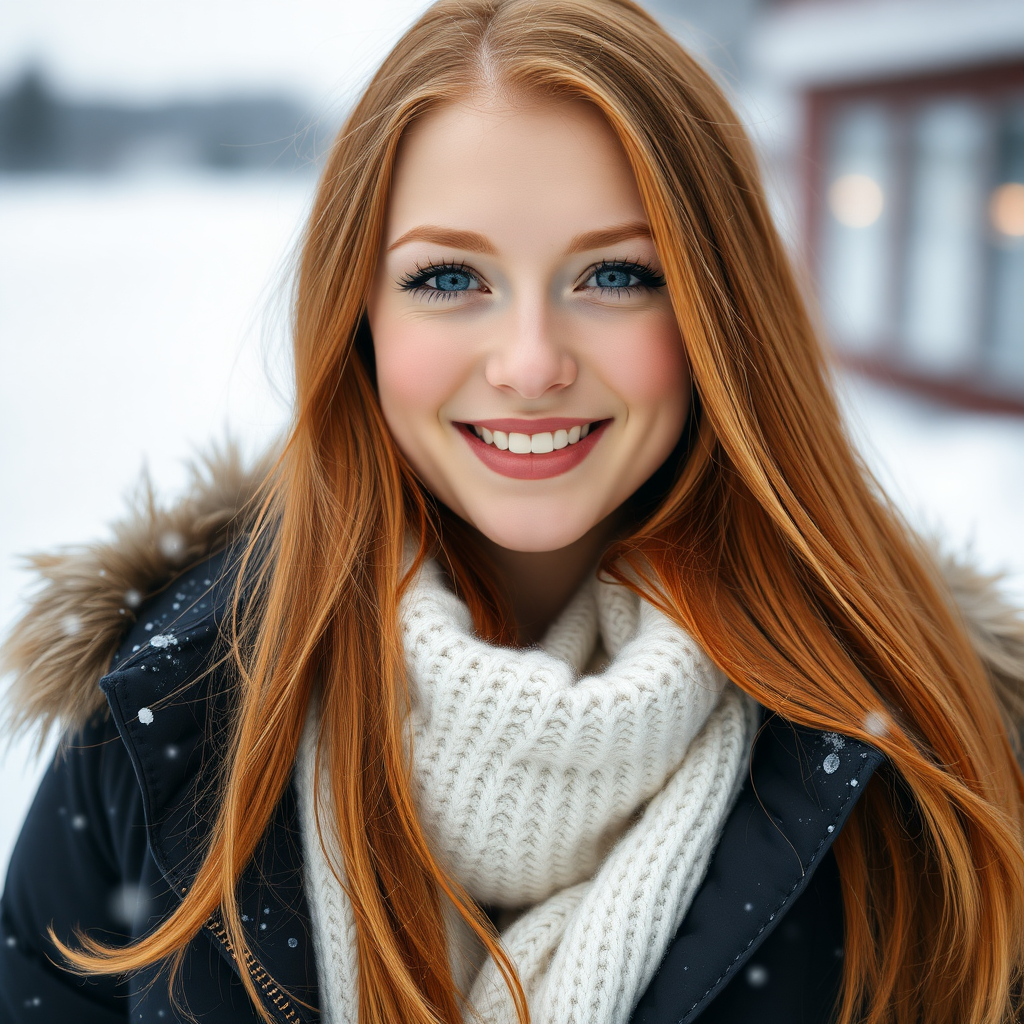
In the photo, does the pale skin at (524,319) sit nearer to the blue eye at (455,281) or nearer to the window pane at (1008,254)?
the blue eye at (455,281)

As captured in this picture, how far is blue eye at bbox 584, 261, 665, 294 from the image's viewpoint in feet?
3.25

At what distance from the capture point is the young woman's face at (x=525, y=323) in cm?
94

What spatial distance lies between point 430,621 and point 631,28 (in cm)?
73

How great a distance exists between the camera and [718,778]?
1018mm

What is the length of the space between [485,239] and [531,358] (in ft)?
0.46

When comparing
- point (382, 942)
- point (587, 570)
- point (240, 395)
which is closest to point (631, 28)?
point (587, 570)

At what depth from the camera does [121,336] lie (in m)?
3.57

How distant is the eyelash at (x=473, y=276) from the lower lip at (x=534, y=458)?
0.16 metres

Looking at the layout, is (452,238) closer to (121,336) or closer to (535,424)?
(535,424)

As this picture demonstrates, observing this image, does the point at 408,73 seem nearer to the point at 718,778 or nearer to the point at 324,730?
the point at 324,730

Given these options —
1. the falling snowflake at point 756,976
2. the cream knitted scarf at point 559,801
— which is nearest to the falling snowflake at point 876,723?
the cream knitted scarf at point 559,801

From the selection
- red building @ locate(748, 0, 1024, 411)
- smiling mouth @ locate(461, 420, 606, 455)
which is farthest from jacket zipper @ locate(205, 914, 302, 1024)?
red building @ locate(748, 0, 1024, 411)

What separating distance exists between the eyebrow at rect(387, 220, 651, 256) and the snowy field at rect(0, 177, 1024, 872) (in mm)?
1974

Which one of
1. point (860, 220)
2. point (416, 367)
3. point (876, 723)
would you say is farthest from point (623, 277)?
point (860, 220)
